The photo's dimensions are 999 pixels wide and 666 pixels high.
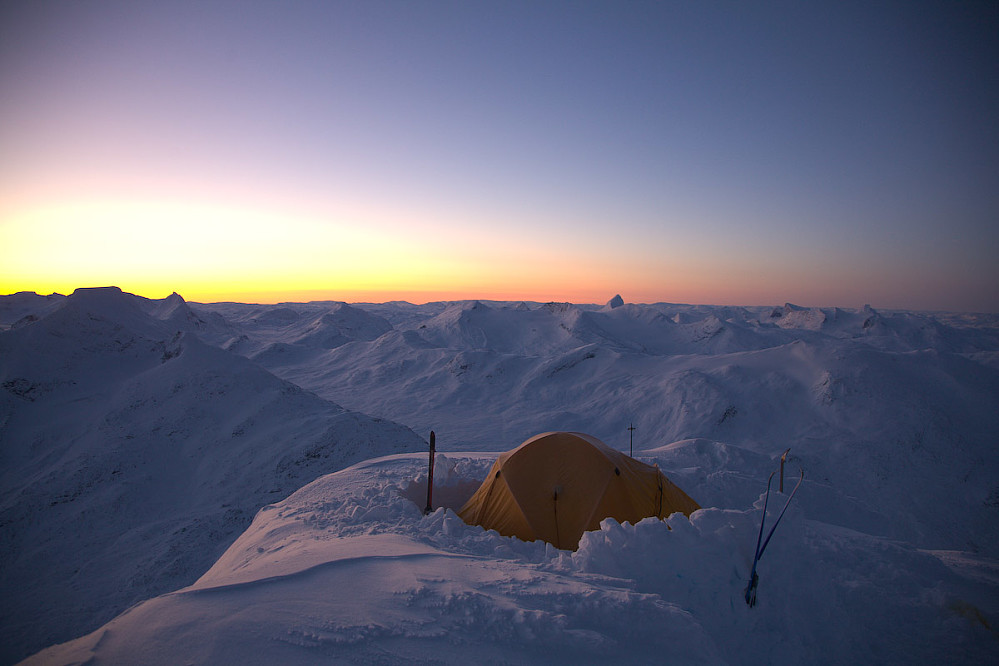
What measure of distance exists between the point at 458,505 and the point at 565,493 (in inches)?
145

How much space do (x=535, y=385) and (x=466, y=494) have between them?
26.9 meters

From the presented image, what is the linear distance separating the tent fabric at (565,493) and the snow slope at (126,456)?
415 inches

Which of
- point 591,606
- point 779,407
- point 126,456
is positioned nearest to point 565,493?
point 591,606

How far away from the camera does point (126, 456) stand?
19.7 m

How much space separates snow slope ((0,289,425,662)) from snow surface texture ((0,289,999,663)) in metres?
0.11

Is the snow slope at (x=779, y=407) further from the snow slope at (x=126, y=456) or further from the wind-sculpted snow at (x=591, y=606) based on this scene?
the wind-sculpted snow at (x=591, y=606)

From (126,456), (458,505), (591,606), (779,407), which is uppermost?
(591,606)

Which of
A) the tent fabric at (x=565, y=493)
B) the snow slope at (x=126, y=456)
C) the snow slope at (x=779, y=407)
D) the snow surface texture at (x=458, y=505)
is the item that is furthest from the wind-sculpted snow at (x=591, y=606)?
the snow slope at (x=779, y=407)

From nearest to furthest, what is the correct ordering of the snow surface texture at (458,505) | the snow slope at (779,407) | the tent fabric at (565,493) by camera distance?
1. the snow surface texture at (458,505)
2. the tent fabric at (565,493)
3. the snow slope at (779,407)

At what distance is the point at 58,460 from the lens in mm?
20312

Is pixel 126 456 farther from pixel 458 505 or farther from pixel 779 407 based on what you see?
pixel 779 407

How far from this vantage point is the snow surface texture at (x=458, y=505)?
4.54 metres

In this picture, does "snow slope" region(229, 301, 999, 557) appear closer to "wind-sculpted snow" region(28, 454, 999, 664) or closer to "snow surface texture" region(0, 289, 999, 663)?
"snow surface texture" region(0, 289, 999, 663)

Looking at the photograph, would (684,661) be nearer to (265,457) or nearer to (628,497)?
(628,497)
